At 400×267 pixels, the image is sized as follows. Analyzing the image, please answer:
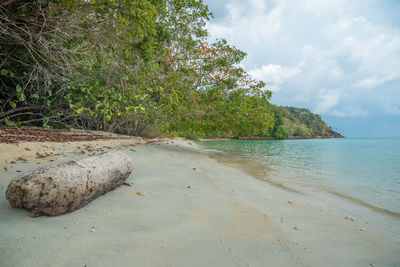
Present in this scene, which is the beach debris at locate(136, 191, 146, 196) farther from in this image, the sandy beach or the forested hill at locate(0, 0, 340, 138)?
the forested hill at locate(0, 0, 340, 138)

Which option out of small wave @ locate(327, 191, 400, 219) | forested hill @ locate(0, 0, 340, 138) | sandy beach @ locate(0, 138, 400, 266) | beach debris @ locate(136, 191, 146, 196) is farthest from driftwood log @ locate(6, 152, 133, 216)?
small wave @ locate(327, 191, 400, 219)

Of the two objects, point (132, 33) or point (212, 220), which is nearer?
point (212, 220)

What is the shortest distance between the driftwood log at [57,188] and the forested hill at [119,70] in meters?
4.10

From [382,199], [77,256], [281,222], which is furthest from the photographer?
[382,199]

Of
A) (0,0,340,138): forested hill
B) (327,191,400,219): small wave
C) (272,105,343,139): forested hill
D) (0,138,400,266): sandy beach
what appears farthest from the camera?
(272,105,343,139): forested hill

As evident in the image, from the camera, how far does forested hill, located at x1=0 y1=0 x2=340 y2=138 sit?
5.84 metres

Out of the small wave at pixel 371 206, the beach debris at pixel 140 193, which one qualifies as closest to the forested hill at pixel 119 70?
the beach debris at pixel 140 193

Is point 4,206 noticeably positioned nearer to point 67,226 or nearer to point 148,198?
point 67,226

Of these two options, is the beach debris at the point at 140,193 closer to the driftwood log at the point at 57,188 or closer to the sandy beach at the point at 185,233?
the sandy beach at the point at 185,233

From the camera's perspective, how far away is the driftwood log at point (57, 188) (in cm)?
200

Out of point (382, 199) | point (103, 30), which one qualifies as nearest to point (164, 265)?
point (382, 199)

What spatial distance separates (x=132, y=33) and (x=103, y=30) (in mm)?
929

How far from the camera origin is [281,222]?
2.70 m

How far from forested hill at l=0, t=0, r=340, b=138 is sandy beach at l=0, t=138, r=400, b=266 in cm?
420
